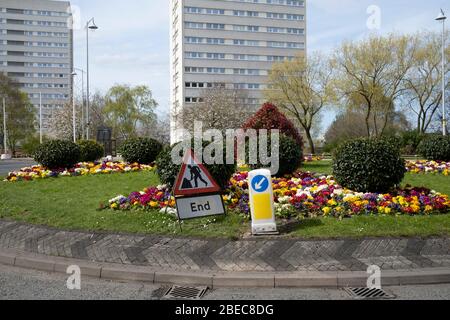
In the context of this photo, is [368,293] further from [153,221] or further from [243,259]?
[153,221]

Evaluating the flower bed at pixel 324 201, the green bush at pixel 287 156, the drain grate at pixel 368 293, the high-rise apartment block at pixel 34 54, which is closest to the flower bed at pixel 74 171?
the green bush at pixel 287 156

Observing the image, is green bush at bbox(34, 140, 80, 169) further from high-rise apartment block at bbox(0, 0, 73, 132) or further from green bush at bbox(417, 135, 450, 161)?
high-rise apartment block at bbox(0, 0, 73, 132)

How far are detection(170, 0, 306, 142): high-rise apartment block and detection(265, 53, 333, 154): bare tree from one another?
93.2 feet

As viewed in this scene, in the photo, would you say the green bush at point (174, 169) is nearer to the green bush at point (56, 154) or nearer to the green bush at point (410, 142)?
the green bush at point (56, 154)

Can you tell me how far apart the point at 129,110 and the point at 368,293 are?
74.1 m

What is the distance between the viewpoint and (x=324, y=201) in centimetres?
858

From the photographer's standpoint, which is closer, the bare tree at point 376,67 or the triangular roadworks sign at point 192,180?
the triangular roadworks sign at point 192,180

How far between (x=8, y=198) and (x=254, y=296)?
817cm

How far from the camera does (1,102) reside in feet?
224

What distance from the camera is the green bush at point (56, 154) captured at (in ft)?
51.7

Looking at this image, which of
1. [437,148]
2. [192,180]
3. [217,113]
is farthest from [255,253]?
[217,113]

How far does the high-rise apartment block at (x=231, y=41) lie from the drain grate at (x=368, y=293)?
249 ft

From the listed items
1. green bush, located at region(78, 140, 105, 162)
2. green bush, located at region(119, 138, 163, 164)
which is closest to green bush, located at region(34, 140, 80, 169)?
green bush, located at region(119, 138, 163, 164)
